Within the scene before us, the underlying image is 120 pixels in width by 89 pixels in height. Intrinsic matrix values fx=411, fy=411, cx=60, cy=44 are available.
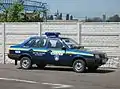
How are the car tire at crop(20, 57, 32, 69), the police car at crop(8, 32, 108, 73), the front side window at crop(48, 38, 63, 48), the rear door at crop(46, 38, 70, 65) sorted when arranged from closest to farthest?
the police car at crop(8, 32, 108, 73) → the rear door at crop(46, 38, 70, 65) → the front side window at crop(48, 38, 63, 48) → the car tire at crop(20, 57, 32, 69)

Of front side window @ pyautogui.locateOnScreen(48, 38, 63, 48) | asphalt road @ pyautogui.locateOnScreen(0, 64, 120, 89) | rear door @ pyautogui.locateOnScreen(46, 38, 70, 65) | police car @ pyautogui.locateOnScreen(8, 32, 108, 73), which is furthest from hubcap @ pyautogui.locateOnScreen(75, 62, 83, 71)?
front side window @ pyautogui.locateOnScreen(48, 38, 63, 48)

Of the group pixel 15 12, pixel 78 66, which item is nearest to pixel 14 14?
pixel 15 12

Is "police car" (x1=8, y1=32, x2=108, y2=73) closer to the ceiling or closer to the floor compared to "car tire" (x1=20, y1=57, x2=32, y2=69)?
closer to the ceiling

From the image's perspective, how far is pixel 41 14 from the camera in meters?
35.2

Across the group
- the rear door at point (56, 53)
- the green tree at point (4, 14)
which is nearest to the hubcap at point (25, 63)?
the rear door at point (56, 53)

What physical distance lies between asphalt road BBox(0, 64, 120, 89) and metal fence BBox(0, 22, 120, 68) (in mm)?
3548

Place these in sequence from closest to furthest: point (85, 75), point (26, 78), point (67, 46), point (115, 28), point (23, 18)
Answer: point (26, 78), point (85, 75), point (67, 46), point (115, 28), point (23, 18)

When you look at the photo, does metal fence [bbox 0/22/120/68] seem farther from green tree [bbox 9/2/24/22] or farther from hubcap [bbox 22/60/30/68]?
green tree [bbox 9/2/24/22]

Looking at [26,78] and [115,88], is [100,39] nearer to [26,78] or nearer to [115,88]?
[26,78]

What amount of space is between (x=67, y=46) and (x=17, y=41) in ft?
16.6

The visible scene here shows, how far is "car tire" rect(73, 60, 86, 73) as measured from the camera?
18.2 meters

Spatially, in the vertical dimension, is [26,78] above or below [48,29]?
below

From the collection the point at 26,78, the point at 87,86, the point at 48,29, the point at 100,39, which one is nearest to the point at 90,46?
the point at 100,39

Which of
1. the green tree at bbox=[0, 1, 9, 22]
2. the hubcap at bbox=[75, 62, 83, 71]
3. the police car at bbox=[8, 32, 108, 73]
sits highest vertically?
the green tree at bbox=[0, 1, 9, 22]
